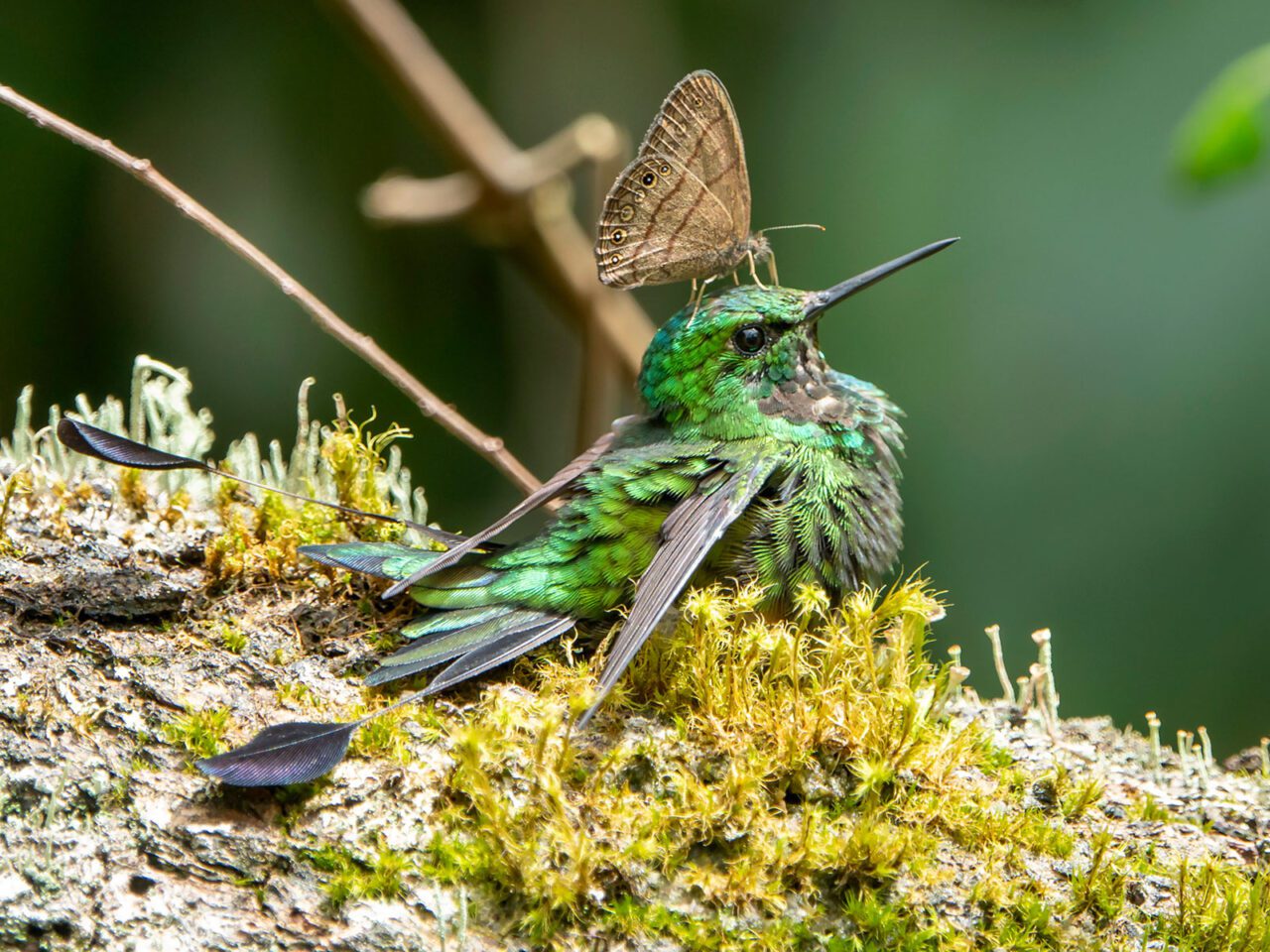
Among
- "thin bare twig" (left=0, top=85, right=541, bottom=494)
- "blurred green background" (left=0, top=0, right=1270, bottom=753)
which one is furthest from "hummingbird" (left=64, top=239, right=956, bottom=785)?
"blurred green background" (left=0, top=0, right=1270, bottom=753)

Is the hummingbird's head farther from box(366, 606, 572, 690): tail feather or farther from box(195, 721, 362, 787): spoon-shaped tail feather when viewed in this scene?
box(195, 721, 362, 787): spoon-shaped tail feather

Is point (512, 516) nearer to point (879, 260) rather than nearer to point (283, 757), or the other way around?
point (283, 757)

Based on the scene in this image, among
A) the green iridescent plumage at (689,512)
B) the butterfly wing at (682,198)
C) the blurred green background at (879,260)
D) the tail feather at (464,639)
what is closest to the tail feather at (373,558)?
the green iridescent plumage at (689,512)

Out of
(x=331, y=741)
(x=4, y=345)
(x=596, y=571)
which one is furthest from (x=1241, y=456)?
(x=4, y=345)

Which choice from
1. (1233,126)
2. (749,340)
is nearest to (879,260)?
(749,340)

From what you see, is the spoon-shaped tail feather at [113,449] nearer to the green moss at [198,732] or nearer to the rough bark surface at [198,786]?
the rough bark surface at [198,786]
